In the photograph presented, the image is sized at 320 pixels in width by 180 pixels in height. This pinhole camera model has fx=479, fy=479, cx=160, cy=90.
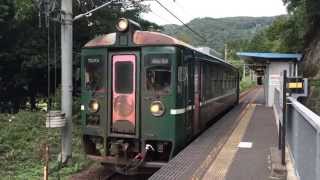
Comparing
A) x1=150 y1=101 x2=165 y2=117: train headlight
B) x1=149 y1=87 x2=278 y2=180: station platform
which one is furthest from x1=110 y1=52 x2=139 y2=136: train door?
x1=149 y1=87 x2=278 y2=180: station platform

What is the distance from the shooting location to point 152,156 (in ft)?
30.6

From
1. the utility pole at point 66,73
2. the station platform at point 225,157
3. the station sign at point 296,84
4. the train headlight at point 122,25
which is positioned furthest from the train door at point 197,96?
the station sign at point 296,84

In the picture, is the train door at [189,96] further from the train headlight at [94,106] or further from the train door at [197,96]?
the train headlight at [94,106]

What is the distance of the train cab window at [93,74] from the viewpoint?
31.1ft

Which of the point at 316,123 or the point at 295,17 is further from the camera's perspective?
the point at 295,17

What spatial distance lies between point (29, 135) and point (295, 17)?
66.6 feet

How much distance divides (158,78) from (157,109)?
0.59m

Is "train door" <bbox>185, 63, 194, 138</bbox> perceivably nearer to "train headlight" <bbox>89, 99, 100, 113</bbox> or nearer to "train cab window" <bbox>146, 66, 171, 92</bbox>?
"train cab window" <bbox>146, 66, 171, 92</bbox>

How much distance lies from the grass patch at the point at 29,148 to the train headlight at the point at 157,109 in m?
2.14

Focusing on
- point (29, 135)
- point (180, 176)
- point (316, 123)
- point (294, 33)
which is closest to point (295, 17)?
point (294, 33)

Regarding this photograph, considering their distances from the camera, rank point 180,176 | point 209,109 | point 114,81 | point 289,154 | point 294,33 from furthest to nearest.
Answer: point 294,33, point 209,109, point 114,81, point 289,154, point 180,176

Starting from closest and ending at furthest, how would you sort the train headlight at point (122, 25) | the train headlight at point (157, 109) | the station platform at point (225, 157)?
the station platform at point (225, 157) → the train headlight at point (157, 109) → the train headlight at point (122, 25)

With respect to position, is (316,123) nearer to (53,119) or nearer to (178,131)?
(178,131)

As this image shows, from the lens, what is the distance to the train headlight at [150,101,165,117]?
29.5 ft
